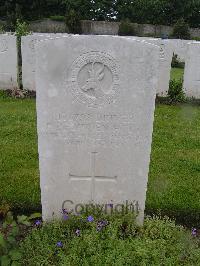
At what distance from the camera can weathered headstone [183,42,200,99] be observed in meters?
8.97

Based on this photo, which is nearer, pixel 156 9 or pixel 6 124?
pixel 6 124

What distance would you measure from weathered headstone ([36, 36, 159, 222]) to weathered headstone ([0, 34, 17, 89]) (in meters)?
6.05

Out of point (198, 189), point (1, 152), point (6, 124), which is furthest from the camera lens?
point (6, 124)

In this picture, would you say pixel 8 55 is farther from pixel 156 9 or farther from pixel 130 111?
pixel 156 9

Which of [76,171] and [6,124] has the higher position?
[76,171]

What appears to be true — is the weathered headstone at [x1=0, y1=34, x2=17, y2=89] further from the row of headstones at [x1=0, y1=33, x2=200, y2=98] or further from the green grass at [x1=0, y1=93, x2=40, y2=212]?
the green grass at [x1=0, y1=93, x2=40, y2=212]

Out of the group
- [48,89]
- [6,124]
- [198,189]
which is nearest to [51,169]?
[48,89]

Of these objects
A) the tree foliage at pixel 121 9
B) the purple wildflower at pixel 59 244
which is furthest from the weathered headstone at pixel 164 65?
the tree foliage at pixel 121 9

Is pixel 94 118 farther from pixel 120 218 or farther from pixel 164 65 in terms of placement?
pixel 164 65

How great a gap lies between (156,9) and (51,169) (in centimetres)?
3769

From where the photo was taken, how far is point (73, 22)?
105ft

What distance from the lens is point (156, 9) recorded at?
128ft

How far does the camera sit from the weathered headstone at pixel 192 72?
29.4 feet

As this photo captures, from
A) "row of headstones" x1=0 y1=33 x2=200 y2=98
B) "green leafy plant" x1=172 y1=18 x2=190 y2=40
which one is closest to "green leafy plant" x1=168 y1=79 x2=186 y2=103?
"row of headstones" x1=0 y1=33 x2=200 y2=98
